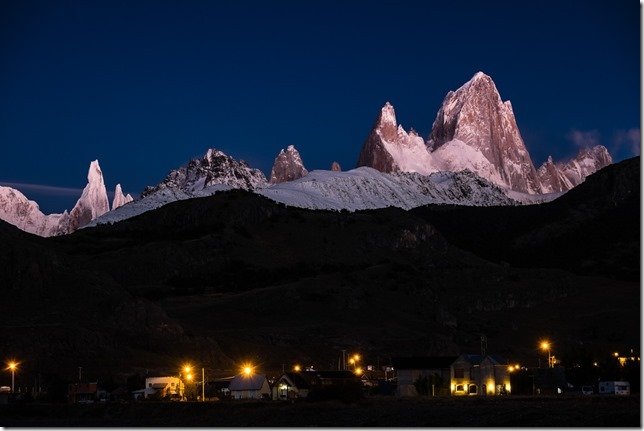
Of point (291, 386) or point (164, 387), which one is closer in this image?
point (291, 386)

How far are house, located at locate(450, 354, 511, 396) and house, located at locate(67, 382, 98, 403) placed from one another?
1100 inches

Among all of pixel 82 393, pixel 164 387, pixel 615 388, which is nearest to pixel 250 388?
pixel 164 387

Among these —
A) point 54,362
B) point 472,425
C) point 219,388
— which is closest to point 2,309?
point 54,362

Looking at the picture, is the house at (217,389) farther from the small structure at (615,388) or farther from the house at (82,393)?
the small structure at (615,388)

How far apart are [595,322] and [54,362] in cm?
9207

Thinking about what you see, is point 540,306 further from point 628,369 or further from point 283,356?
point 628,369

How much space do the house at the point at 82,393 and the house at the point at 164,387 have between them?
404 centimetres

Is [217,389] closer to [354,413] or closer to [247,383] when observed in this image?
[247,383]

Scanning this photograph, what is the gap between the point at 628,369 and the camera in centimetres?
8700

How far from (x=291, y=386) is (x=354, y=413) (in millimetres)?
19755

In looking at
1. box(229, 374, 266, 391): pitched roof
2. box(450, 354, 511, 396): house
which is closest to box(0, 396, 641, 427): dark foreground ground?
box(450, 354, 511, 396): house

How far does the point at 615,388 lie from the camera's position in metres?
81.8

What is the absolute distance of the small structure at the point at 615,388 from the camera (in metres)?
80.9

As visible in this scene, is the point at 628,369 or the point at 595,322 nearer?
the point at 628,369
